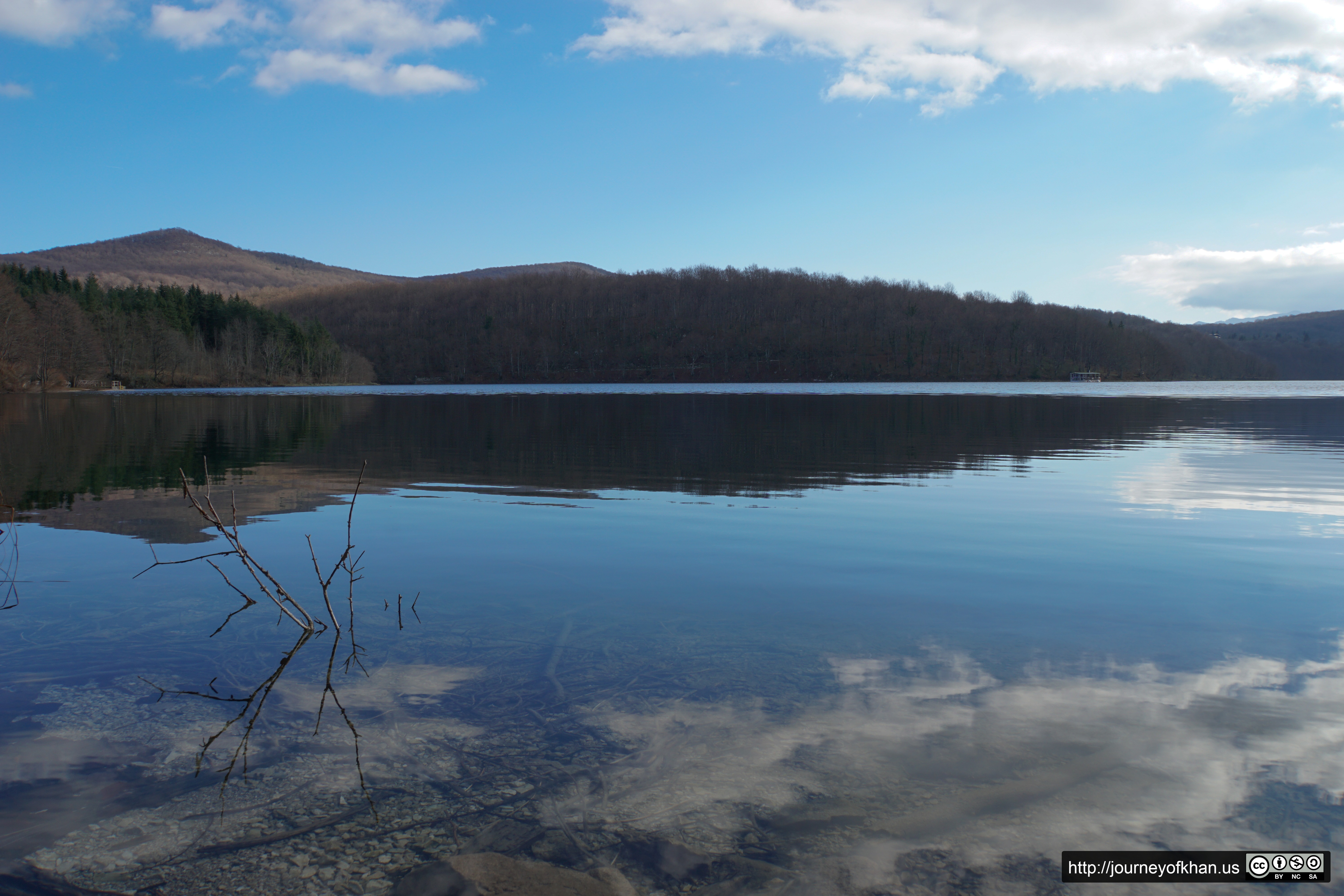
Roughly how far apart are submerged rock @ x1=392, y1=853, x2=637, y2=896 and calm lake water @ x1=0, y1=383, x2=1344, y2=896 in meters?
0.11

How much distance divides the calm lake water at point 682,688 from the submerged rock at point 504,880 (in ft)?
0.34

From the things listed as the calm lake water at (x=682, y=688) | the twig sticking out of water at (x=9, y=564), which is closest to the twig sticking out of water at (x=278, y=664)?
the calm lake water at (x=682, y=688)

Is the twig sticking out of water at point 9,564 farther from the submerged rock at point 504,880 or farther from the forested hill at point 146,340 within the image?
the forested hill at point 146,340

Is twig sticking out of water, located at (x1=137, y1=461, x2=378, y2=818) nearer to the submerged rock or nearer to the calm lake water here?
the calm lake water

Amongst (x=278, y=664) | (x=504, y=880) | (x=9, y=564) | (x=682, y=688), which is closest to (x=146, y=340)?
(x=9, y=564)

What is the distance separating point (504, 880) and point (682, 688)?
2.28m

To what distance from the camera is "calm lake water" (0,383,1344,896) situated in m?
3.79

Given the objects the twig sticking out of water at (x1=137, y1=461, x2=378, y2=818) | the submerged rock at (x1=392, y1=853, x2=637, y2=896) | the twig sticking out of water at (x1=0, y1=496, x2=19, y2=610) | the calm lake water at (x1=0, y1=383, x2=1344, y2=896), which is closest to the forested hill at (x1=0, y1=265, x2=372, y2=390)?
the twig sticking out of water at (x1=0, y1=496, x2=19, y2=610)

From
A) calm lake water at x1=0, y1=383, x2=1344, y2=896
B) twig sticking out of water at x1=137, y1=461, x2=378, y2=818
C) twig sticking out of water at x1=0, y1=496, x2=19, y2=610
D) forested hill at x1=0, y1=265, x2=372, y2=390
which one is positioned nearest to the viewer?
calm lake water at x1=0, y1=383, x2=1344, y2=896

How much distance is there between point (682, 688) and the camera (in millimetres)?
5613

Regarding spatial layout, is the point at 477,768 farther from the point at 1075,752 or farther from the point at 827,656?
the point at 1075,752

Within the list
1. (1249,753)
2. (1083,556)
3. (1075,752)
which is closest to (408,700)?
(1075,752)

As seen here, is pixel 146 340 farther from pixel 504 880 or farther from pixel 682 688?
pixel 504 880

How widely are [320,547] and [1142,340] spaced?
217 meters
